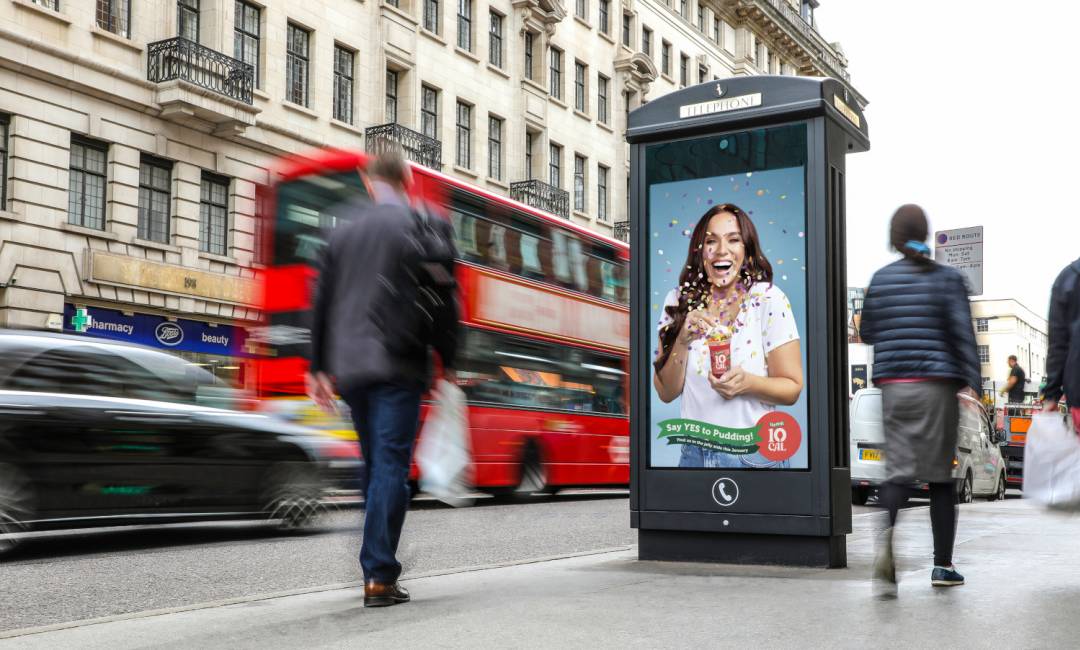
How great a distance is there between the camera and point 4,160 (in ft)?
70.3

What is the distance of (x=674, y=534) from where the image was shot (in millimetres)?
7055

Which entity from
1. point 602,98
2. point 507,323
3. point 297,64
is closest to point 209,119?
point 297,64

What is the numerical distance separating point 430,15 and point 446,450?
29203 millimetres

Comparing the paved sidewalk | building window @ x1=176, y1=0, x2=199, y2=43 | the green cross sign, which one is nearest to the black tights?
the paved sidewalk

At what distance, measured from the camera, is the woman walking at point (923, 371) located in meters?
5.74

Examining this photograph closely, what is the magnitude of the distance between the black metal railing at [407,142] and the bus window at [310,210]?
14173mm

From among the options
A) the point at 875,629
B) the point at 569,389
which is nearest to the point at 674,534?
the point at 875,629

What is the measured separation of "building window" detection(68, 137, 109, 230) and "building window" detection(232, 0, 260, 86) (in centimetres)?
417

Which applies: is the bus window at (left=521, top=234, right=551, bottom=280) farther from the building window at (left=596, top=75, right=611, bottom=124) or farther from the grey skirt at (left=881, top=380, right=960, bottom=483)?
the building window at (left=596, top=75, right=611, bottom=124)

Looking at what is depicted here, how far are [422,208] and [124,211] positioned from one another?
19.4m

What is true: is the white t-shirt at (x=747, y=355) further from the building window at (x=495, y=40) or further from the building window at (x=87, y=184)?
the building window at (x=495, y=40)

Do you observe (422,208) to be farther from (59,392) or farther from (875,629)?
(59,392)

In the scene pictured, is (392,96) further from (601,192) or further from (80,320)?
(601,192)

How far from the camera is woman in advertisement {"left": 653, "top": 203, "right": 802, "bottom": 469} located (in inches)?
270
